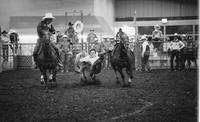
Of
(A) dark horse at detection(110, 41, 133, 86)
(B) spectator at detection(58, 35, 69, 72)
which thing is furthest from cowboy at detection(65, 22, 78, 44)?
(A) dark horse at detection(110, 41, 133, 86)

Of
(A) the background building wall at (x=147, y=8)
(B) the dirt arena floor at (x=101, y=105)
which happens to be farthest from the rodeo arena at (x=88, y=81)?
(A) the background building wall at (x=147, y=8)

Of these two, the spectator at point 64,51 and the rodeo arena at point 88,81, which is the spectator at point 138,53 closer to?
the rodeo arena at point 88,81

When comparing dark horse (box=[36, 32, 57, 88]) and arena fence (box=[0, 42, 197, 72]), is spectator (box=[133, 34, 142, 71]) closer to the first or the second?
arena fence (box=[0, 42, 197, 72])

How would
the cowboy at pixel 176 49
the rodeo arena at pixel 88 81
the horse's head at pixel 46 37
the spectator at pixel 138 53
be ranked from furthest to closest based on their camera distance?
the spectator at pixel 138 53, the cowboy at pixel 176 49, the horse's head at pixel 46 37, the rodeo arena at pixel 88 81

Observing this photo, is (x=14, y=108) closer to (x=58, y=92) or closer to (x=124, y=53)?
(x=58, y=92)

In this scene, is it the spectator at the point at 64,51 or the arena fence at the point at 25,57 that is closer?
the arena fence at the point at 25,57

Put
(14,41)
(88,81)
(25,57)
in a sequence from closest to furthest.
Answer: (88,81) → (14,41) → (25,57)

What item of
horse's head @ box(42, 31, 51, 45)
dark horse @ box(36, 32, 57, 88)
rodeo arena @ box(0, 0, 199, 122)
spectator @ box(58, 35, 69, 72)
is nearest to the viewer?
rodeo arena @ box(0, 0, 199, 122)

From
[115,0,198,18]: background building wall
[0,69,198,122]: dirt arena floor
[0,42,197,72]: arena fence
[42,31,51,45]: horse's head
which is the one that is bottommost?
[0,69,198,122]: dirt arena floor

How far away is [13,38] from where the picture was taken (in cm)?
2231

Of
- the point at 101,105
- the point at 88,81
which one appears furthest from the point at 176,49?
the point at 101,105

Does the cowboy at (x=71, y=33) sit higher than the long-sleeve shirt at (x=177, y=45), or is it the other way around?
the cowboy at (x=71, y=33)

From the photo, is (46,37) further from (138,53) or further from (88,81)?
(138,53)

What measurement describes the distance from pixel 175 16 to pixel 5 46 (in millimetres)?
18046
